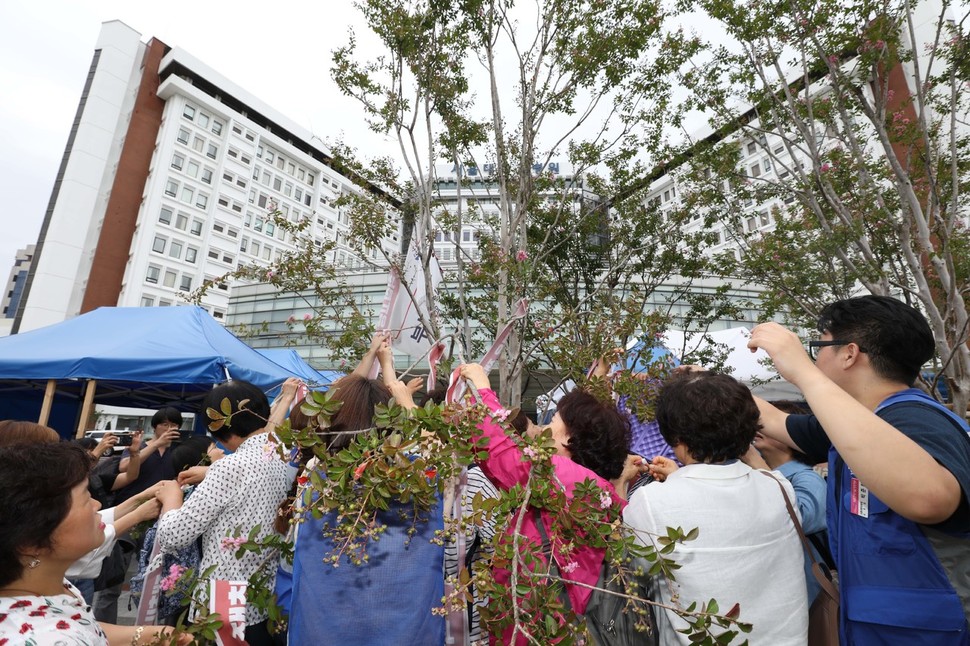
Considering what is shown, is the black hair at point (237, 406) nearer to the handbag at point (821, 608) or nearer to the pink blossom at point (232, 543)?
the pink blossom at point (232, 543)

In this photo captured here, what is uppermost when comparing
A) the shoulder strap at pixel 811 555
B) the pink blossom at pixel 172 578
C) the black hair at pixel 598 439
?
the black hair at pixel 598 439

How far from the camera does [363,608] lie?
1.50 m

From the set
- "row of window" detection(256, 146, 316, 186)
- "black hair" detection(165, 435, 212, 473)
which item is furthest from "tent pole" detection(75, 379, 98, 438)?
"row of window" detection(256, 146, 316, 186)

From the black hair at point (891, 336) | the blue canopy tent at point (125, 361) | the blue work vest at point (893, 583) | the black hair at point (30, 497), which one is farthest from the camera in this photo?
the blue canopy tent at point (125, 361)

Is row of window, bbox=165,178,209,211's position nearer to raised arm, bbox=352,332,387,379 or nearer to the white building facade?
the white building facade

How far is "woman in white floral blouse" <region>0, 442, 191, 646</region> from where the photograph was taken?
1321 millimetres

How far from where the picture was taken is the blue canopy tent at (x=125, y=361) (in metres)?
5.70

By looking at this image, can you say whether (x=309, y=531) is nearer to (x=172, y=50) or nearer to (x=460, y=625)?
(x=460, y=625)

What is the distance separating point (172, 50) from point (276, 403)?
158 ft

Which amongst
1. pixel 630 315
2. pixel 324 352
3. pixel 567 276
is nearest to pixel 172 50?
pixel 324 352

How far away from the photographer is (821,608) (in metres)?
1.69

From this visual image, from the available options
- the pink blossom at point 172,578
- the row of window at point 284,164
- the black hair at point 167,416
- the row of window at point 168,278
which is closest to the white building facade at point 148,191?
the row of window at point 168,278

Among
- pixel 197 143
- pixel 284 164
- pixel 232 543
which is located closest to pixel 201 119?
pixel 197 143

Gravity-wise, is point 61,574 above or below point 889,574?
below
